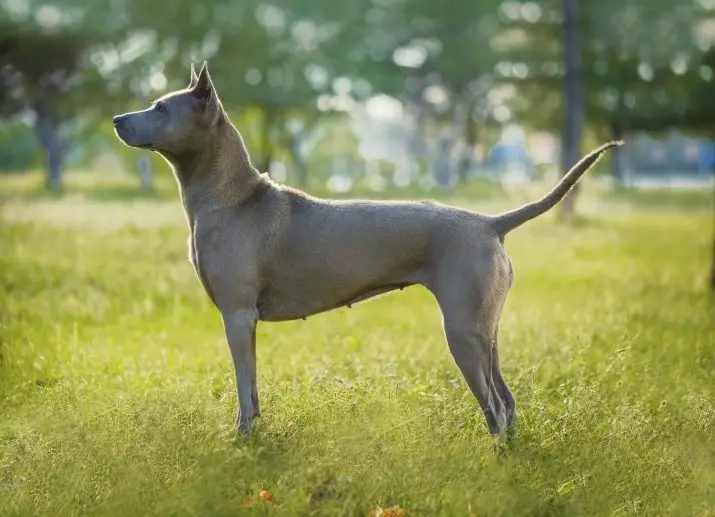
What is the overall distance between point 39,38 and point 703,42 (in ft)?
81.0

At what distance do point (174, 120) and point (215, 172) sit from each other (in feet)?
1.33

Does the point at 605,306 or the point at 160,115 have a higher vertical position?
the point at 160,115

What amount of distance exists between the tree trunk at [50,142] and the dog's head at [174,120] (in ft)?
115

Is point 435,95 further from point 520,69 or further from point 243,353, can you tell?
point 243,353

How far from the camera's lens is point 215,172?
18.5 feet

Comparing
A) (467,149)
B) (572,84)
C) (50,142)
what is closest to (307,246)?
(572,84)

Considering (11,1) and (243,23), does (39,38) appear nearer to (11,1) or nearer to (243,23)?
(11,1)

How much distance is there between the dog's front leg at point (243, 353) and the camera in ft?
17.9

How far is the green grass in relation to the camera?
466 centimetres

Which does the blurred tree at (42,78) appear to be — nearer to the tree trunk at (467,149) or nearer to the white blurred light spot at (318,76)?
the white blurred light spot at (318,76)

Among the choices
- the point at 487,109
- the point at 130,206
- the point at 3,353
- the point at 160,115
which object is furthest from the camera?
the point at 487,109

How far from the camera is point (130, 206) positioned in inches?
1072

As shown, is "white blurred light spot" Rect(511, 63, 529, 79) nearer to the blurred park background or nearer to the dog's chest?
the blurred park background

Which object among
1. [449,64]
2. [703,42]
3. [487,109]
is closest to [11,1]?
[449,64]
